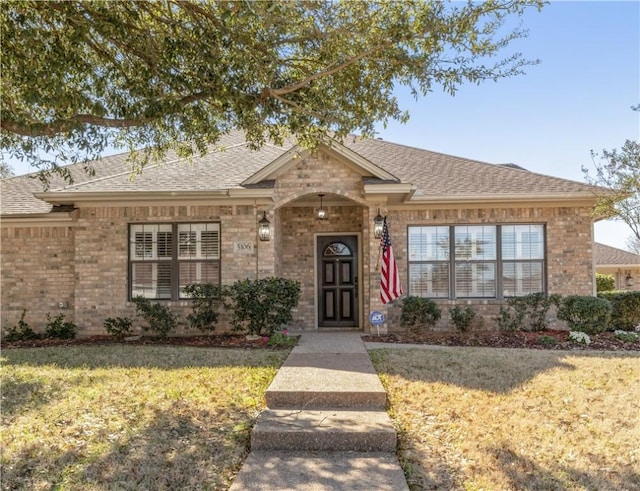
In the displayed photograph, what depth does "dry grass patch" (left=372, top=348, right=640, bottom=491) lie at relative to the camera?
359 cm

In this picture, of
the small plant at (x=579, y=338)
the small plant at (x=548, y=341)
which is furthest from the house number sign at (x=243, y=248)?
the small plant at (x=579, y=338)

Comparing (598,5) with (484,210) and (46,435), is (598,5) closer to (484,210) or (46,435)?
(484,210)

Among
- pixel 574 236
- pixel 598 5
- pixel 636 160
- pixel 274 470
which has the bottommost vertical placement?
pixel 274 470

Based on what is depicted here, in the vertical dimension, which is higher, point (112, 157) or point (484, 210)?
point (112, 157)

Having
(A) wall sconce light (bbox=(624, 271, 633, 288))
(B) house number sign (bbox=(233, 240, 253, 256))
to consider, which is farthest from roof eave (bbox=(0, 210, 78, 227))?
(A) wall sconce light (bbox=(624, 271, 633, 288))

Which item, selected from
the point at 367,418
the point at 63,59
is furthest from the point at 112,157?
the point at 367,418

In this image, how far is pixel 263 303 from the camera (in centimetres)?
906

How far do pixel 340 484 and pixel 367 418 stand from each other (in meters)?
1.10

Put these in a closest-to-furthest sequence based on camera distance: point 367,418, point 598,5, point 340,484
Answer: point 340,484
point 367,418
point 598,5

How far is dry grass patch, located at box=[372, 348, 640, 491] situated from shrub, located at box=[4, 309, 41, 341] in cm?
816

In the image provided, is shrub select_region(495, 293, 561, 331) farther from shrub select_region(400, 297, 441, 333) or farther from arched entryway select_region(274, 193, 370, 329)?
arched entryway select_region(274, 193, 370, 329)

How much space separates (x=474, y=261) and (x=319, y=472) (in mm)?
8064

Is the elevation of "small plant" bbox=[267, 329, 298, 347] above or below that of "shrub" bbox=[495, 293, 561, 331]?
below

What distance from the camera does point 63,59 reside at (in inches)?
226
